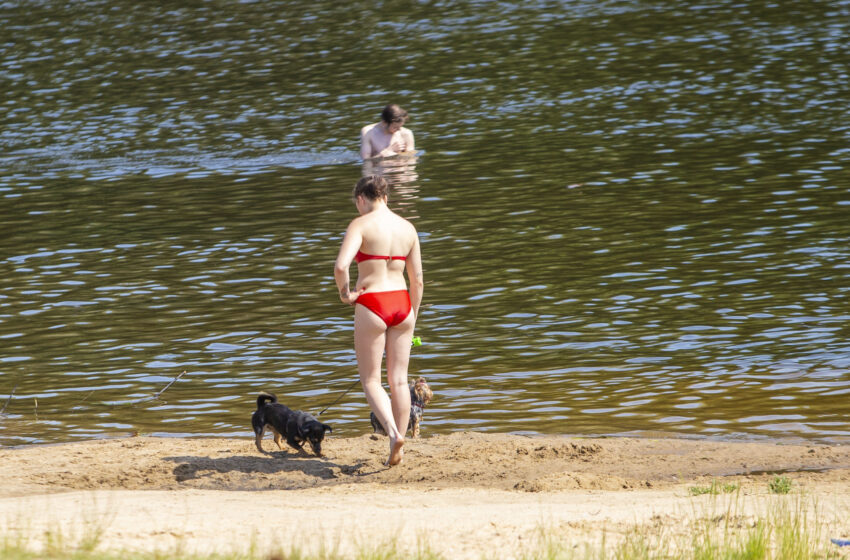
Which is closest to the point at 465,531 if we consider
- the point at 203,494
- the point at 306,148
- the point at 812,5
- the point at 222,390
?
the point at 203,494

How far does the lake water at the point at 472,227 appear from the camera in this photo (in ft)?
38.1

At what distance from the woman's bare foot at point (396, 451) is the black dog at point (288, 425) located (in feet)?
1.97

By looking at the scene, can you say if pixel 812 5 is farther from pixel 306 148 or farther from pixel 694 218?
pixel 694 218

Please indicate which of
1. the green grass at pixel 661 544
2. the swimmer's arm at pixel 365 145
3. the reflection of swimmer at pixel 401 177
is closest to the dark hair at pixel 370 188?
the green grass at pixel 661 544

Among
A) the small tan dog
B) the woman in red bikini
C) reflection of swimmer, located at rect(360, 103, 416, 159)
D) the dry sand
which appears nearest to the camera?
the dry sand

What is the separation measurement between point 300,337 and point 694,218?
21.6ft

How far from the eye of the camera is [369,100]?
2864 centimetres

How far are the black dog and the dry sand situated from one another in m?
0.16

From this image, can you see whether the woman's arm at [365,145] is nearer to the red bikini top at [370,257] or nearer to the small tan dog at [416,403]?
the small tan dog at [416,403]

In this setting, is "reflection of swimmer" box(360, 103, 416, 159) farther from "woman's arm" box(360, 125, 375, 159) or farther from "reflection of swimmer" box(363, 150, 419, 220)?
"reflection of swimmer" box(363, 150, 419, 220)

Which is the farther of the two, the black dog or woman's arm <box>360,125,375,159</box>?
woman's arm <box>360,125,375,159</box>

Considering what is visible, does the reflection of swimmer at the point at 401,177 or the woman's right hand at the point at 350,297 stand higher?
the woman's right hand at the point at 350,297

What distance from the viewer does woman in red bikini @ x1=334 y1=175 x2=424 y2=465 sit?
9039 millimetres

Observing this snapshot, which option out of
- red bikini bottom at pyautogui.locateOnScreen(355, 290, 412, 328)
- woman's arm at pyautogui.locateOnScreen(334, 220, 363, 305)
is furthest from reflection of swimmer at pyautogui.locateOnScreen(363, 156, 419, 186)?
woman's arm at pyautogui.locateOnScreen(334, 220, 363, 305)
